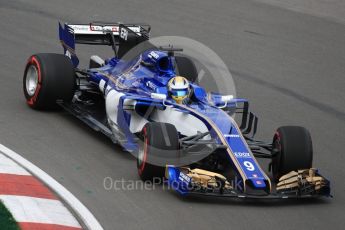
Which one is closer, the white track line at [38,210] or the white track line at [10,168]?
the white track line at [38,210]

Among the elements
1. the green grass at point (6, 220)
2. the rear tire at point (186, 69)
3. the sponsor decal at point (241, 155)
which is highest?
the rear tire at point (186, 69)

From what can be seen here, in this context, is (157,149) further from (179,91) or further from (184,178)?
(179,91)

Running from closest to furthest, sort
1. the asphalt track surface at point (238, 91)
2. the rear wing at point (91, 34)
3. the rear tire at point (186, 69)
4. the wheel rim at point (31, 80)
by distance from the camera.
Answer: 1. the asphalt track surface at point (238, 91)
2. the wheel rim at point (31, 80)
3. the rear tire at point (186, 69)
4. the rear wing at point (91, 34)

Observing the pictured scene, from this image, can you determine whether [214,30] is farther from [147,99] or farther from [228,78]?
[147,99]

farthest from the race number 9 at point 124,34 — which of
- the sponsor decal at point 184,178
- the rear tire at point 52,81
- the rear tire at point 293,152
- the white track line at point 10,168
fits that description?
the sponsor decal at point 184,178

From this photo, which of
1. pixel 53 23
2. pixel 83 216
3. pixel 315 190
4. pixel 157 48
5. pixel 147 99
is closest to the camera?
pixel 83 216

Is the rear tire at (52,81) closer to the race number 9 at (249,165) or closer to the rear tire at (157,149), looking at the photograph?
the rear tire at (157,149)

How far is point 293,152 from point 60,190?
8.60 ft

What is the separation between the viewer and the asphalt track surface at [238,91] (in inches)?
365

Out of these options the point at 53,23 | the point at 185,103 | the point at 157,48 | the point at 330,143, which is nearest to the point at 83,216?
the point at 185,103

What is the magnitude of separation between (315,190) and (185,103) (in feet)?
6.55

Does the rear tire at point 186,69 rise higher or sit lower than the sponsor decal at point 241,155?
higher

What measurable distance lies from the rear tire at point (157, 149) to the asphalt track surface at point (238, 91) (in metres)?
0.21

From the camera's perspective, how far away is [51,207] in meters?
8.91
